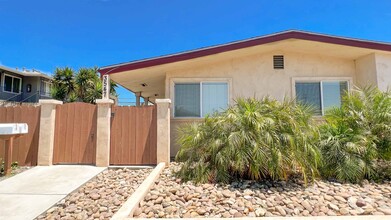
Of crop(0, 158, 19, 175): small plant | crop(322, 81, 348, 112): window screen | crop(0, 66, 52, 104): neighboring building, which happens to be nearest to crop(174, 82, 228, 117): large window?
crop(322, 81, 348, 112): window screen

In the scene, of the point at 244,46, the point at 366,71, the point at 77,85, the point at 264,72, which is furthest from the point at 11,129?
the point at 77,85

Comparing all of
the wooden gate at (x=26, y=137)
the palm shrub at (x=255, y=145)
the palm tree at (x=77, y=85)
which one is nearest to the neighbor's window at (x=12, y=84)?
the palm tree at (x=77, y=85)

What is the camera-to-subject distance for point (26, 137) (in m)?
7.11

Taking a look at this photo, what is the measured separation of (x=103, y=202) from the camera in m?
4.48

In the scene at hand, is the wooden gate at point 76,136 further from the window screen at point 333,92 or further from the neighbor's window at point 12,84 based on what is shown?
the neighbor's window at point 12,84

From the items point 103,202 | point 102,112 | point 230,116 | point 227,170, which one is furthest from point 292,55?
point 103,202

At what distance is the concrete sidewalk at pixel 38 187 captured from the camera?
4105 mm

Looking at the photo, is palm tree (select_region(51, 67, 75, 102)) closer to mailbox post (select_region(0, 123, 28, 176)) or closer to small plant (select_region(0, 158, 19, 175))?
small plant (select_region(0, 158, 19, 175))

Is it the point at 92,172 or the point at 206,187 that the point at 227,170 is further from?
the point at 92,172

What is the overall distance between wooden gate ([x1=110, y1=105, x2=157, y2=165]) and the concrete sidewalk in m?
0.72

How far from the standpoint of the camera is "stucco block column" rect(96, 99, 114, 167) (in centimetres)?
689

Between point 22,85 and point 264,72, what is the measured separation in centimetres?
2694

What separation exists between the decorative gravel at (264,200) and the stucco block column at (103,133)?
8.81 ft

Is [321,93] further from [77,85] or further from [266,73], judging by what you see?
[77,85]
